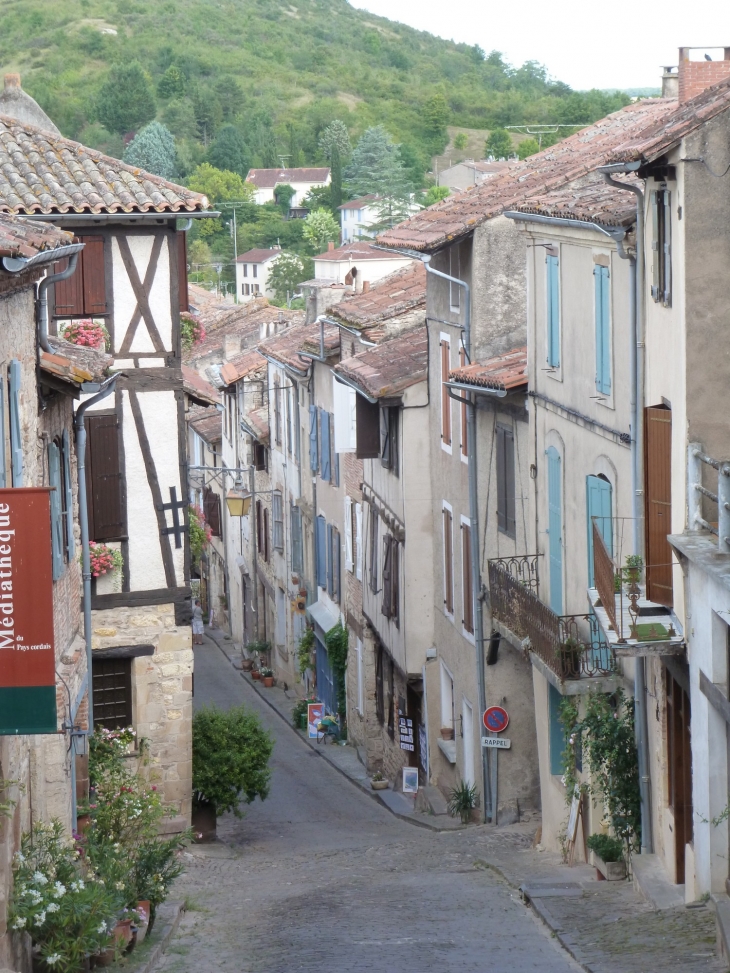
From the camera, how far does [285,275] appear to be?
107875mm

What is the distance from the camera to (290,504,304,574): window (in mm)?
38469

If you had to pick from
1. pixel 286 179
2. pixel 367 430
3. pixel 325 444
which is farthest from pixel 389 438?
pixel 286 179

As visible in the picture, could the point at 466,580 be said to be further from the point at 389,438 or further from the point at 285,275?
the point at 285,275

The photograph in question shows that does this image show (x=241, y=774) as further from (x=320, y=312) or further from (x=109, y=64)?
(x=109, y=64)

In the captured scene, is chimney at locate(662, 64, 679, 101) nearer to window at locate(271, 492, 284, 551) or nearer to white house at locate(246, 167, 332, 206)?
window at locate(271, 492, 284, 551)

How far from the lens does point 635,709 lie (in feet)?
51.2

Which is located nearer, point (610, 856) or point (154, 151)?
point (610, 856)

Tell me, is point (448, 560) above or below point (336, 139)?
below

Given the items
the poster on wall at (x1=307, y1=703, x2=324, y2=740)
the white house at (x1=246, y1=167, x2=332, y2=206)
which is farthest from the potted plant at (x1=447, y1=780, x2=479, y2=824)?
the white house at (x1=246, y1=167, x2=332, y2=206)

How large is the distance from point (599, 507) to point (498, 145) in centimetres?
14140

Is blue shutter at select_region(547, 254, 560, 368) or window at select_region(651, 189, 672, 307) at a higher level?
window at select_region(651, 189, 672, 307)

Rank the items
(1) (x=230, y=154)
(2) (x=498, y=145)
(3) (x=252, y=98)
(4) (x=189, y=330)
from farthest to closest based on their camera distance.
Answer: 1. (3) (x=252, y=98)
2. (1) (x=230, y=154)
3. (2) (x=498, y=145)
4. (4) (x=189, y=330)

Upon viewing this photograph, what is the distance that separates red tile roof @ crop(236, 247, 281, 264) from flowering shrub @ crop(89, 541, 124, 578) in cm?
9577

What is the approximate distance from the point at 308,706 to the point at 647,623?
21.0m
